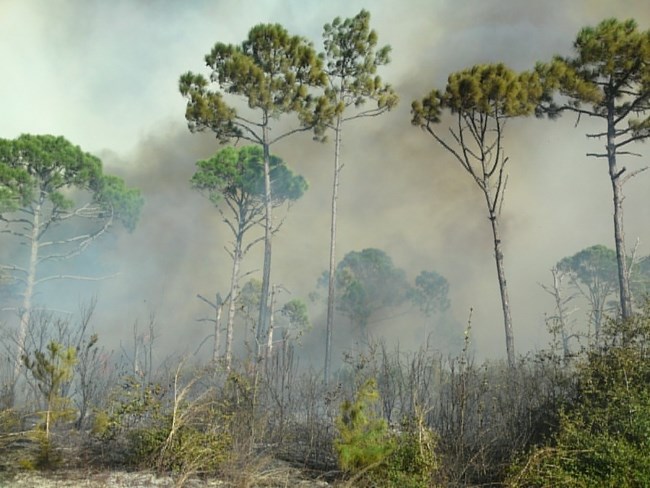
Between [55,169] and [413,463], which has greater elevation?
[55,169]

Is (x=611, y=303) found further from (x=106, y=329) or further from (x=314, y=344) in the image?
(x=106, y=329)

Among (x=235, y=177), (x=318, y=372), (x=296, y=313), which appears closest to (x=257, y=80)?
(x=235, y=177)

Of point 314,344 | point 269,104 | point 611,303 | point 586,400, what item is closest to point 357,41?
point 269,104

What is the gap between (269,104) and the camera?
75.0ft

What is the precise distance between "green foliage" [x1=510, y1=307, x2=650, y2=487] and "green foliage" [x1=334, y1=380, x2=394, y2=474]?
66.1 inches

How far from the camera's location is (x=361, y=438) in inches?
293

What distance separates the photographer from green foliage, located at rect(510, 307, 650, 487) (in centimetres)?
613

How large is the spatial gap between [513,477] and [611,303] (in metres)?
37.6

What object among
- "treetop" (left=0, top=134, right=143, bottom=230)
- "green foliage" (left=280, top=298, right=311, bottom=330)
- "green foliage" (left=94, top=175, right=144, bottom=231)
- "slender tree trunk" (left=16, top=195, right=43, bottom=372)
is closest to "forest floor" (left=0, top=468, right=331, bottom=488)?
"slender tree trunk" (left=16, top=195, right=43, bottom=372)

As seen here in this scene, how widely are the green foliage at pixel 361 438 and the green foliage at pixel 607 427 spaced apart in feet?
5.51

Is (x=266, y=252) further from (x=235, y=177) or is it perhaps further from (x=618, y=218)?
(x=618, y=218)

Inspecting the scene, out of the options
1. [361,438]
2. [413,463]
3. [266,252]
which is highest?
[266,252]

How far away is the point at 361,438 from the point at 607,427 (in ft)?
9.99

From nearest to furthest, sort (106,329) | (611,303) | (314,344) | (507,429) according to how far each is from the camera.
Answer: (507,429) → (611,303) → (106,329) → (314,344)
